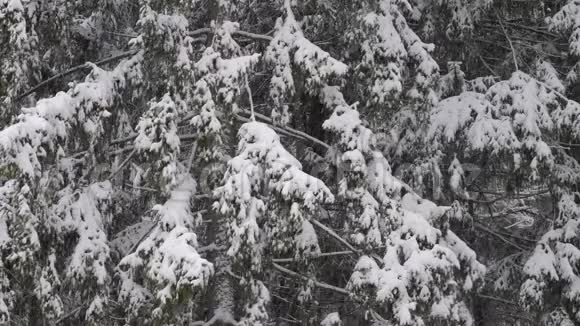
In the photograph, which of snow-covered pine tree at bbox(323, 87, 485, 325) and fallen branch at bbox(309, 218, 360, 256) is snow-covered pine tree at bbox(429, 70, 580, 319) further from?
fallen branch at bbox(309, 218, 360, 256)

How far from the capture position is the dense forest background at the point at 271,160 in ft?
21.6

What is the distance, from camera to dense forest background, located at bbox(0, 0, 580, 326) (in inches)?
259

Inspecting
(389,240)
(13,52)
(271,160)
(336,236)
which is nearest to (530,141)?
(389,240)

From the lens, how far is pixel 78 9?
368 inches

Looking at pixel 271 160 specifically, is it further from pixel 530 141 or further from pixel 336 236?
pixel 530 141

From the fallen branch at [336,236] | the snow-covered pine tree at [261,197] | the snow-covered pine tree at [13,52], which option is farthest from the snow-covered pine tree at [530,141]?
the snow-covered pine tree at [13,52]

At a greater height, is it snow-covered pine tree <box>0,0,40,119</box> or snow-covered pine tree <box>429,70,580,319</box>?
snow-covered pine tree <box>0,0,40,119</box>

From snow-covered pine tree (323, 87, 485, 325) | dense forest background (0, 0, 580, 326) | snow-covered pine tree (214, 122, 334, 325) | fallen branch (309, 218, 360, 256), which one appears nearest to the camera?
snow-covered pine tree (214, 122, 334, 325)

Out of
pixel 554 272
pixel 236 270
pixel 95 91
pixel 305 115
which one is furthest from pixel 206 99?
→ pixel 554 272

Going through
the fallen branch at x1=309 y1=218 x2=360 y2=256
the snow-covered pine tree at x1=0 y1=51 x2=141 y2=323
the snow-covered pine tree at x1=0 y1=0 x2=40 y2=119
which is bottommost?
the fallen branch at x1=309 y1=218 x2=360 y2=256

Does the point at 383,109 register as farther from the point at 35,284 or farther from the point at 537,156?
the point at 35,284

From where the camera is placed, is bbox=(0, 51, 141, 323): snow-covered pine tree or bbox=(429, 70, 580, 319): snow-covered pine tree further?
Result: bbox=(429, 70, 580, 319): snow-covered pine tree

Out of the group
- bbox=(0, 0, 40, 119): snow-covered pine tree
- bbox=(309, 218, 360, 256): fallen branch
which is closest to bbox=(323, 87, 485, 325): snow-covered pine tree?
bbox=(309, 218, 360, 256): fallen branch

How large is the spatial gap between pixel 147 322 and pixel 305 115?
397 centimetres
